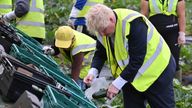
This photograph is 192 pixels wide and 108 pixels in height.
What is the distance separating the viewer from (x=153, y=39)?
13.4 ft

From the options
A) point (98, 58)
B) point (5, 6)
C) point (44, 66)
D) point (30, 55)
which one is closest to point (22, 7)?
point (5, 6)

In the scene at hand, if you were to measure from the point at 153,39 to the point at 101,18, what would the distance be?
54 centimetres

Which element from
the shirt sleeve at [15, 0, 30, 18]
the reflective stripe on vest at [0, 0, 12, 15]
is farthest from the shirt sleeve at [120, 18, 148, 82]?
the reflective stripe on vest at [0, 0, 12, 15]

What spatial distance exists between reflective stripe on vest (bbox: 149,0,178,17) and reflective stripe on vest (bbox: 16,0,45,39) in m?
1.36

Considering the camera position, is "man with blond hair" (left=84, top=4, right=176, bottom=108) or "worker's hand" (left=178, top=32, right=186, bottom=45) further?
"worker's hand" (left=178, top=32, right=186, bottom=45)

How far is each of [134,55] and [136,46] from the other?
0.08 metres

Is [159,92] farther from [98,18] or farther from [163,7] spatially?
[163,7]

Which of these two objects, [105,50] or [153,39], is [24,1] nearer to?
[105,50]

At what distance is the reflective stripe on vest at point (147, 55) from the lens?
4020mm

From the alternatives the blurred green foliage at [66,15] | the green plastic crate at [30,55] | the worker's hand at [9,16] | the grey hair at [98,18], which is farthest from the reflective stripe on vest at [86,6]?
the grey hair at [98,18]

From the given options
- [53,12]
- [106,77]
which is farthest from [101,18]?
[53,12]

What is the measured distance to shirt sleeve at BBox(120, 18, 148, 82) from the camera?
3959 millimetres

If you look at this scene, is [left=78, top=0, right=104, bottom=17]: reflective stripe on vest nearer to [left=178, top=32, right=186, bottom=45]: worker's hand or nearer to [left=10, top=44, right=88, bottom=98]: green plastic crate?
[left=178, top=32, right=186, bottom=45]: worker's hand

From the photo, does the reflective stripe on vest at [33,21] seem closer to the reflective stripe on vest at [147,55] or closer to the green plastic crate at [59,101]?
the reflective stripe on vest at [147,55]
